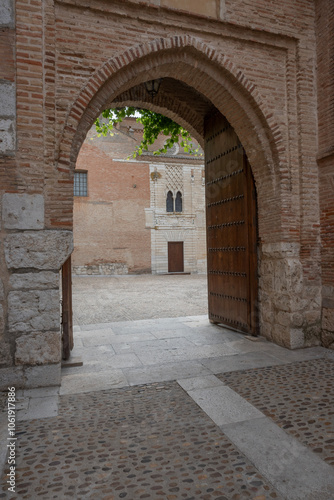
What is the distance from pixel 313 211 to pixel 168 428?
332cm

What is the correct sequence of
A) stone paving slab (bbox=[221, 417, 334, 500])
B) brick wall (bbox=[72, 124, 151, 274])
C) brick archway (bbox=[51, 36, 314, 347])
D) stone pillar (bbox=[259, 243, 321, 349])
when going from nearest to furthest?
stone paving slab (bbox=[221, 417, 334, 500]), brick archway (bbox=[51, 36, 314, 347]), stone pillar (bbox=[259, 243, 321, 349]), brick wall (bbox=[72, 124, 151, 274])

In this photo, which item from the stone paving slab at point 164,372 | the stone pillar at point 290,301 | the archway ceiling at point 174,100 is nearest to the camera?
the stone paving slab at point 164,372

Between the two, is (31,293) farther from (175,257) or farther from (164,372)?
(175,257)

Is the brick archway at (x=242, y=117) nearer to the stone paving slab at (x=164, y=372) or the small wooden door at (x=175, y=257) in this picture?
the stone paving slab at (x=164, y=372)

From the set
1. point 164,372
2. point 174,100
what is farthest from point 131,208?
point 164,372

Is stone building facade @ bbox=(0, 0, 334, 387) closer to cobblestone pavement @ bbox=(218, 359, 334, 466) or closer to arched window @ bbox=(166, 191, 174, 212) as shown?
cobblestone pavement @ bbox=(218, 359, 334, 466)

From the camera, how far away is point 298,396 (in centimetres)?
286

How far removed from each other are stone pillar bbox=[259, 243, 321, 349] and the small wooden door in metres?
16.6

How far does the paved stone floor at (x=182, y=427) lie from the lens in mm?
1813

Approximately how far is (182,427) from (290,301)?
7.97 feet

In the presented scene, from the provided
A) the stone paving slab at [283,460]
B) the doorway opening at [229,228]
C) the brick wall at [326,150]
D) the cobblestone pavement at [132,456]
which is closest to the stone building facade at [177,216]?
the doorway opening at [229,228]

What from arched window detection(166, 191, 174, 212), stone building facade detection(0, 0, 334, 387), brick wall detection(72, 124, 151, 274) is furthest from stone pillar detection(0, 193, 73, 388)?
arched window detection(166, 191, 174, 212)

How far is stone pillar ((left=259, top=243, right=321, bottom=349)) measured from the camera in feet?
14.0

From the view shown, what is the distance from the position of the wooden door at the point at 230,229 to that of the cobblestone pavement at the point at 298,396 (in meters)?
1.43
